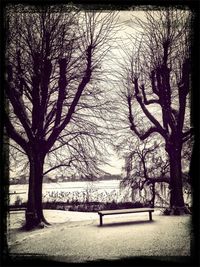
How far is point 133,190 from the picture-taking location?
7199mm

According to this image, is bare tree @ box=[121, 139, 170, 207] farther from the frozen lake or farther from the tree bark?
the frozen lake

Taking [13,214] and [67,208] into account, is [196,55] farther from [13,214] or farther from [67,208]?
[13,214]

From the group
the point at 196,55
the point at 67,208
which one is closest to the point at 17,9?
the point at 196,55

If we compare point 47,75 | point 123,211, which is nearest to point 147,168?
point 123,211

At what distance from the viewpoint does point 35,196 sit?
6785mm

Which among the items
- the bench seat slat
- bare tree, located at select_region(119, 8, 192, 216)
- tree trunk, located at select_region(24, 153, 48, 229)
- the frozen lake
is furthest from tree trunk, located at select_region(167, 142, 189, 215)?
tree trunk, located at select_region(24, 153, 48, 229)

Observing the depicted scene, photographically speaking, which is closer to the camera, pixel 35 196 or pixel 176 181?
pixel 35 196

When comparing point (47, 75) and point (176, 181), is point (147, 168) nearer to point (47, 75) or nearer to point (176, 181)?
point (176, 181)

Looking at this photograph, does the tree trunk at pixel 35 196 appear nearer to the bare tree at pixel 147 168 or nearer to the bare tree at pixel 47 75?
the bare tree at pixel 47 75

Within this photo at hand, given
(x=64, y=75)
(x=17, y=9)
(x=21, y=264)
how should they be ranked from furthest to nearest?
1. (x=64, y=75)
2. (x=17, y=9)
3. (x=21, y=264)

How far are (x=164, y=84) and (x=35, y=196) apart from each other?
14.9ft

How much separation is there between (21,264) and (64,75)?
4594mm

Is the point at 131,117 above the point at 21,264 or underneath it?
above

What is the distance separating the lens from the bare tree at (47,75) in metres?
6.70
